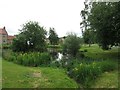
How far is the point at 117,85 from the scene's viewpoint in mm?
12445

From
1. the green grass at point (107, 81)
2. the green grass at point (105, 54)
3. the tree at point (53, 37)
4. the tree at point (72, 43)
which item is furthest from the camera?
the tree at point (53, 37)

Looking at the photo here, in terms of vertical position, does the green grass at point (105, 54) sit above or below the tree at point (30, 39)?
below

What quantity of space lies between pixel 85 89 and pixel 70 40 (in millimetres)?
25356

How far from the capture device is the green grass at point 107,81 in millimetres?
12622

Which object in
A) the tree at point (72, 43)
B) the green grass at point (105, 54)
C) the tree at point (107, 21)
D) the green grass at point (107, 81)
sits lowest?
the green grass at point (107, 81)

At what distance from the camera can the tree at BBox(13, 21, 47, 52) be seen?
102 ft

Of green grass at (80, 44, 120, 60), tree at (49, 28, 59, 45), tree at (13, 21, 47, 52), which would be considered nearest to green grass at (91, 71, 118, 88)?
green grass at (80, 44, 120, 60)

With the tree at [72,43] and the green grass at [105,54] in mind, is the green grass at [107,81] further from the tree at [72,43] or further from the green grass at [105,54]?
the tree at [72,43]

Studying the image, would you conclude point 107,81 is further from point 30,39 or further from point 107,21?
point 30,39

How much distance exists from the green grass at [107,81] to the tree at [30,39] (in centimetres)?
1785

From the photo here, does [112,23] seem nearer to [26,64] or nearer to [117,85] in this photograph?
[26,64]

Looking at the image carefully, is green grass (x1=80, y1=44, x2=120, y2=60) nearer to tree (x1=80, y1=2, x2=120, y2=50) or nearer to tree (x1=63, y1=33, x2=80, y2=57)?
tree (x1=80, y1=2, x2=120, y2=50)

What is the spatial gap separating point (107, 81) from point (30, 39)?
19.4m

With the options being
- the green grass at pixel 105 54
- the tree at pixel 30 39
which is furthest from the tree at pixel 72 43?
the tree at pixel 30 39
